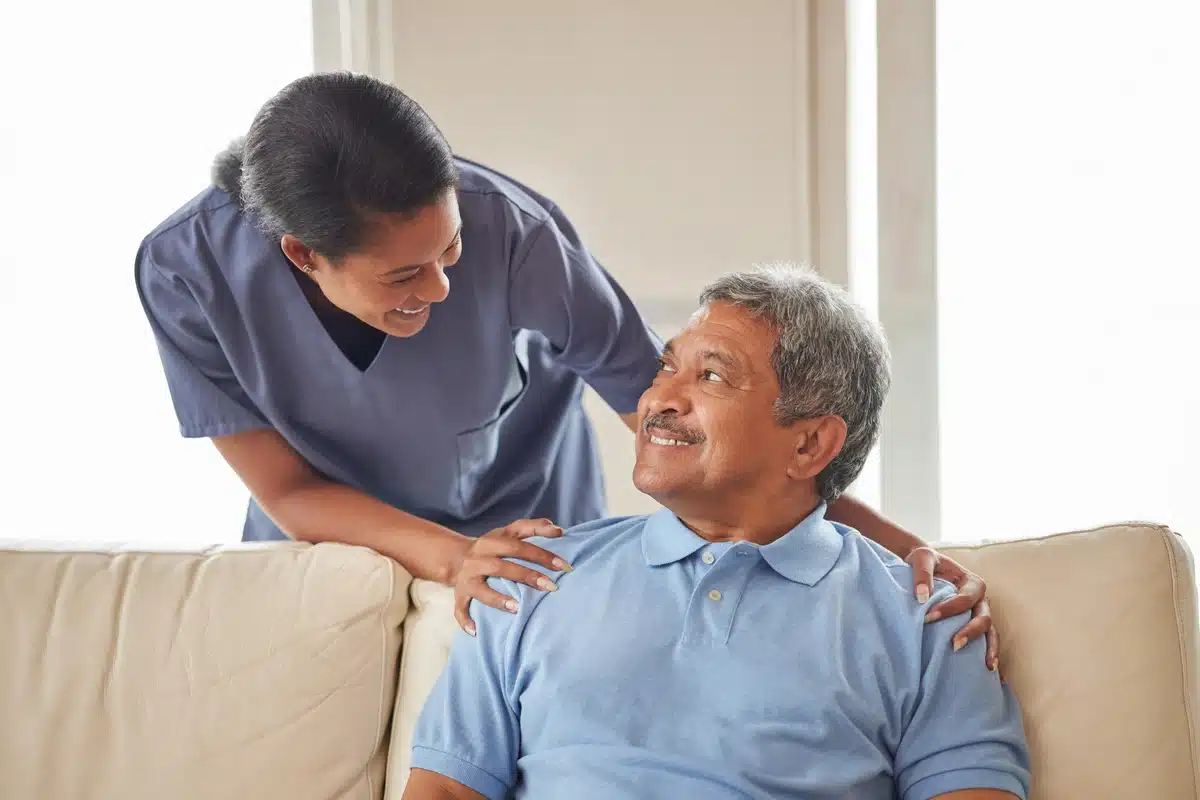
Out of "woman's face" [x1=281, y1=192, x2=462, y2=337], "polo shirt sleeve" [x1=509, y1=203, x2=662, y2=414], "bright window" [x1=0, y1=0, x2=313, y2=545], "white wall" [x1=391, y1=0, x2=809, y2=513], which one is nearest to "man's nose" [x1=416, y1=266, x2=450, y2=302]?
"woman's face" [x1=281, y1=192, x2=462, y2=337]

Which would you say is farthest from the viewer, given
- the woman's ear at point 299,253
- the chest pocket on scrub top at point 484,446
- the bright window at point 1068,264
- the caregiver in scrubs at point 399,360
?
the bright window at point 1068,264

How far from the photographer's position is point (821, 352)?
53.7 inches

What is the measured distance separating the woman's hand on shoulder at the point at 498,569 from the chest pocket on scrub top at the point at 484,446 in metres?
0.22

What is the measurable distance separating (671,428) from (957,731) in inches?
18.0

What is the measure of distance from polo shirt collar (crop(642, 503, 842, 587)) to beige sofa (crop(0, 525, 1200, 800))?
0.23 meters

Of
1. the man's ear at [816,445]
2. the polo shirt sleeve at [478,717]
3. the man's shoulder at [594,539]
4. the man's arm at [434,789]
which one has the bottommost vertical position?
the man's arm at [434,789]

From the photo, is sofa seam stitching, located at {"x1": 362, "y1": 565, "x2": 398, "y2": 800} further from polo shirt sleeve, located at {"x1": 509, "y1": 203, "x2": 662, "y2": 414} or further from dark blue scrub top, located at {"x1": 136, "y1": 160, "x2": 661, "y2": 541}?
polo shirt sleeve, located at {"x1": 509, "y1": 203, "x2": 662, "y2": 414}

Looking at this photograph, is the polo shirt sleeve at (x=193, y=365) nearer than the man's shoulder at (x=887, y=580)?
No

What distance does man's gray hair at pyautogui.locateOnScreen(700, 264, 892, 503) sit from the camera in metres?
1.36

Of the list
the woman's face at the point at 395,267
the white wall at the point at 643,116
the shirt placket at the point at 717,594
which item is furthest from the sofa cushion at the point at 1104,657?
the white wall at the point at 643,116

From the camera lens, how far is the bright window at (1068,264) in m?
1.98

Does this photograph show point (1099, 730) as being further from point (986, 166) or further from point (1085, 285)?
point (986, 166)

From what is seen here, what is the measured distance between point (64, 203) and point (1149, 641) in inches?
88.1

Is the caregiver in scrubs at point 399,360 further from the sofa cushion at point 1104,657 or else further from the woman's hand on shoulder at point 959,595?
the sofa cushion at point 1104,657
